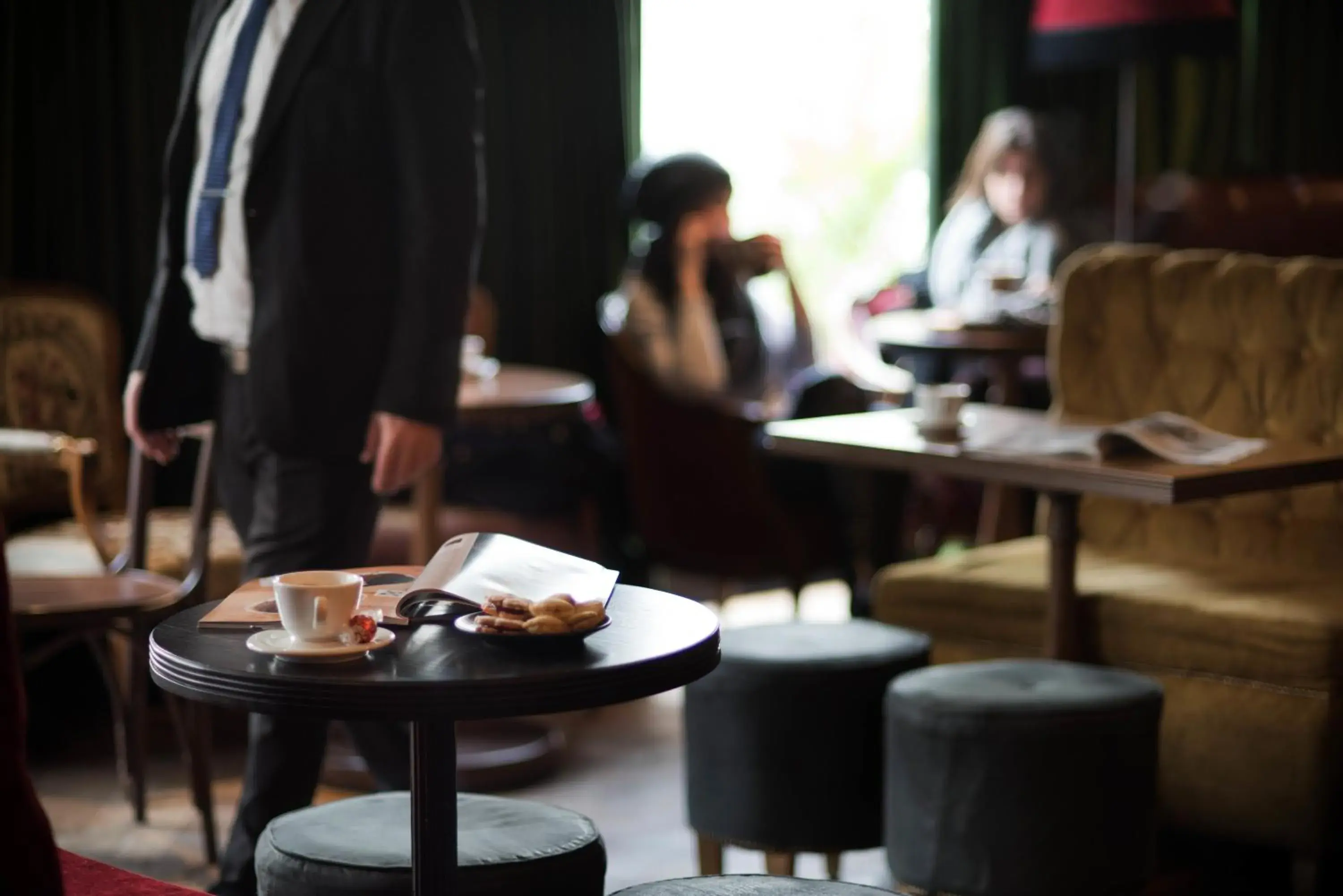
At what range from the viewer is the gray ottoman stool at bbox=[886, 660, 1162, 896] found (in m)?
2.46

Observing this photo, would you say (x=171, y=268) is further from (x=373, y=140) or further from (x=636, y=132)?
(x=636, y=132)

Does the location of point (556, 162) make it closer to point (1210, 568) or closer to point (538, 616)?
point (1210, 568)

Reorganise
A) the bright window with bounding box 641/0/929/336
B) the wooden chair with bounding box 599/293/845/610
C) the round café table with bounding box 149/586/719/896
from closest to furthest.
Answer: the round café table with bounding box 149/586/719/896
the wooden chair with bounding box 599/293/845/610
the bright window with bounding box 641/0/929/336

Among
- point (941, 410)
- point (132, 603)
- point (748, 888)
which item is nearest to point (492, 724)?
point (132, 603)

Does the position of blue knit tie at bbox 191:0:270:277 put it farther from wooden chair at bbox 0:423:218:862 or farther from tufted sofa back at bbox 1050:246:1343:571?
tufted sofa back at bbox 1050:246:1343:571

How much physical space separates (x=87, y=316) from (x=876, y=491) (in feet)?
6.15

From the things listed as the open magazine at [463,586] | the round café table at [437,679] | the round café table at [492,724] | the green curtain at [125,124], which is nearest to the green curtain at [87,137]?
the green curtain at [125,124]

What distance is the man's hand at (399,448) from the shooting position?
2.33 meters

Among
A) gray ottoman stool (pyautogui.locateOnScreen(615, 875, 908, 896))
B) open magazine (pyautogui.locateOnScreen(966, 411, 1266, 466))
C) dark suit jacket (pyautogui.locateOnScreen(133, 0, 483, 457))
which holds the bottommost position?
gray ottoman stool (pyautogui.locateOnScreen(615, 875, 908, 896))

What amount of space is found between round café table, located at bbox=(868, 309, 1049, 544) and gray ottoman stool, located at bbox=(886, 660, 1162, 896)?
2.02 metres

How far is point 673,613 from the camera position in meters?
1.75

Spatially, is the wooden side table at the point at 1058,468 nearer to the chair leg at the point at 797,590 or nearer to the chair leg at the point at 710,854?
the chair leg at the point at 710,854

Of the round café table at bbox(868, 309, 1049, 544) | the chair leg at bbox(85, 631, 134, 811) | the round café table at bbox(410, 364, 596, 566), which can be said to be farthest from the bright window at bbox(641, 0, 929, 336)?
the chair leg at bbox(85, 631, 134, 811)

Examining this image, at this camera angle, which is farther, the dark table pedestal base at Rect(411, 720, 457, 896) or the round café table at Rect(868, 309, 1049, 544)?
the round café table at Rect(868, 309, 1049, 544)
